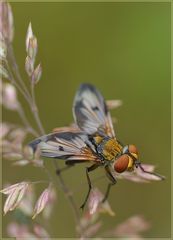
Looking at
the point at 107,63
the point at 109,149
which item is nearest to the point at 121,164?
the point at 109,149

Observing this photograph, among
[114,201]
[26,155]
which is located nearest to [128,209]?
[114,201]

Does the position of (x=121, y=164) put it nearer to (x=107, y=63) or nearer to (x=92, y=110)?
(x=92, y=110)

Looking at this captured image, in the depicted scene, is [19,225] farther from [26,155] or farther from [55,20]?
[55,20]

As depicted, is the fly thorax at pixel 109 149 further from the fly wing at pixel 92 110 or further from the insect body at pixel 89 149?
the fly wing at pixel 92 110

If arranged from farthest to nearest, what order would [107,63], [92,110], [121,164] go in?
[107,63] < [92,110] < [121,164]

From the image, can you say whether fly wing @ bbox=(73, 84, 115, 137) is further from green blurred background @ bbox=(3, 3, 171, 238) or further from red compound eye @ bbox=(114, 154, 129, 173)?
green blurred background @ bbox=(3, 3, 171, 238)
